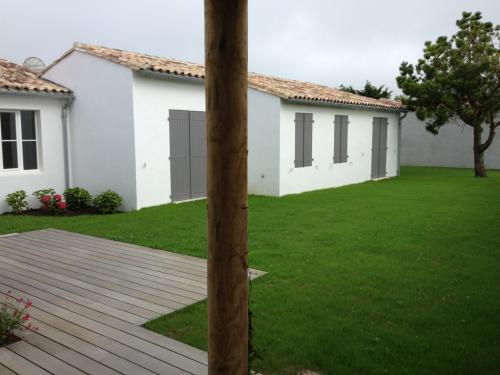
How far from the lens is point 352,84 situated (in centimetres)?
3191

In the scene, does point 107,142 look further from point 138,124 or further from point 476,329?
point 476,329

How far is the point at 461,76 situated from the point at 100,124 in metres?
12.7

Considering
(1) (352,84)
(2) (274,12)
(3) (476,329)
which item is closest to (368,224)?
(3) (476,329)

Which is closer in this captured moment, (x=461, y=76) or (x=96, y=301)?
(x=96, y=301)

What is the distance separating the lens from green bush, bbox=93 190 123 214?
9.94 m

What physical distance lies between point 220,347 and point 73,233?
6.28m

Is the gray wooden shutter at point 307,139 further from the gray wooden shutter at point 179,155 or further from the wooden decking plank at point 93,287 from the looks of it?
the wooden decking plank at point 93,287

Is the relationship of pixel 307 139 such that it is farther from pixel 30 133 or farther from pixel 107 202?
pixel 30 133

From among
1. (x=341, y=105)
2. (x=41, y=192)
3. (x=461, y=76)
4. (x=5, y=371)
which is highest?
(x=461, y=76)

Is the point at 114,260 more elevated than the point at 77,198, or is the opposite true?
the point at 77,198

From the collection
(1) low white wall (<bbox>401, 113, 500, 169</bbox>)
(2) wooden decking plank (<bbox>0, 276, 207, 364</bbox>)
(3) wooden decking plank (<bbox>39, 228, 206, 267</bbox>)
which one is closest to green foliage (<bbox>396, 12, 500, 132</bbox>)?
(1) low white wall (<bbox>401, 113, 500, 169</bbox>)

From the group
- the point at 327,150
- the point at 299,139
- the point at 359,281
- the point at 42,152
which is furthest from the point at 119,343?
the point at 327,150

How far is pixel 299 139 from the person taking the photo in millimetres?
12969

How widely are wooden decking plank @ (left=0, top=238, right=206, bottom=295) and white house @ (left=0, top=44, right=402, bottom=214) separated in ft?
11.7
